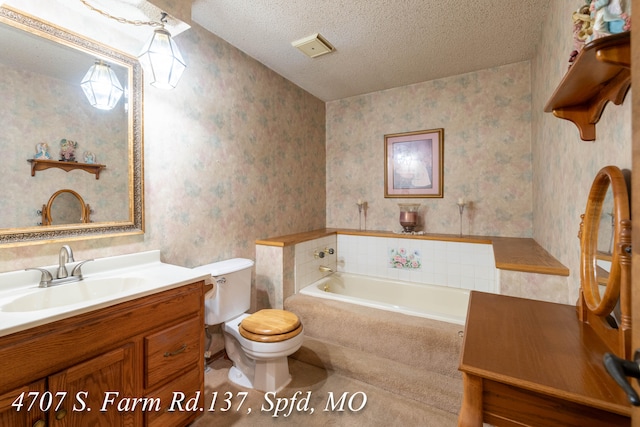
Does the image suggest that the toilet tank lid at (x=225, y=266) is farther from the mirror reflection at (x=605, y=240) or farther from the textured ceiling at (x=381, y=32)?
the mirror reflection at (x=605, y=240)

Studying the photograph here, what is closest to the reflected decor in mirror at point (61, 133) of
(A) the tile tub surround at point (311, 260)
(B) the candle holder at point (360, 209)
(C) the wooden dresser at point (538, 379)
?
(A) the tile tub surround at point (311, 260)

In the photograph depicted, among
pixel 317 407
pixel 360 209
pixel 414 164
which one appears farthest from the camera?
pixel 360 209

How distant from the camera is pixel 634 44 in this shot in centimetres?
47

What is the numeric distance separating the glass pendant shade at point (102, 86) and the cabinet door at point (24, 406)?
131 cm

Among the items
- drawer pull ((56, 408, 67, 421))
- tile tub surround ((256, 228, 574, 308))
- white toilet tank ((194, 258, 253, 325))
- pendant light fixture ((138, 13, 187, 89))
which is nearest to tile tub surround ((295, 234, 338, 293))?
tile tub surround ((256, 228, 574, 308))

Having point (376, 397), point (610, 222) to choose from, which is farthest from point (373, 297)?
point (610, 222)

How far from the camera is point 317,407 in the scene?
167 cm

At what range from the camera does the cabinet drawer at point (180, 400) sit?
1271mm

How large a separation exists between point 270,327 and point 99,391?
0.84 meters

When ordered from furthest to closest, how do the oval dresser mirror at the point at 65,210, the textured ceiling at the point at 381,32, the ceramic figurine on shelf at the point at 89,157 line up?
the textured ceiling at the point at 381,32 < the ceramic figurine on shelf at the point at 89,157 < the oval dresser mirror at the point at 65,210

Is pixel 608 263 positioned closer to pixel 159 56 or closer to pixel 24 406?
pixel 24 406

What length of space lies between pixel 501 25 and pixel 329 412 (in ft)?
9.29

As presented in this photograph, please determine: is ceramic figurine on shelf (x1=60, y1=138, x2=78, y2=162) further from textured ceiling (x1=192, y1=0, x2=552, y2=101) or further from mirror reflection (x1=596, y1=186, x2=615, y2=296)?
mirror reflection (x1=596, y1=186, x2=615, y2=296)

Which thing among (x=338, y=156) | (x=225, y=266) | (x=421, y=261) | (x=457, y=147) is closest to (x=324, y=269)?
(x=421, y=261)
